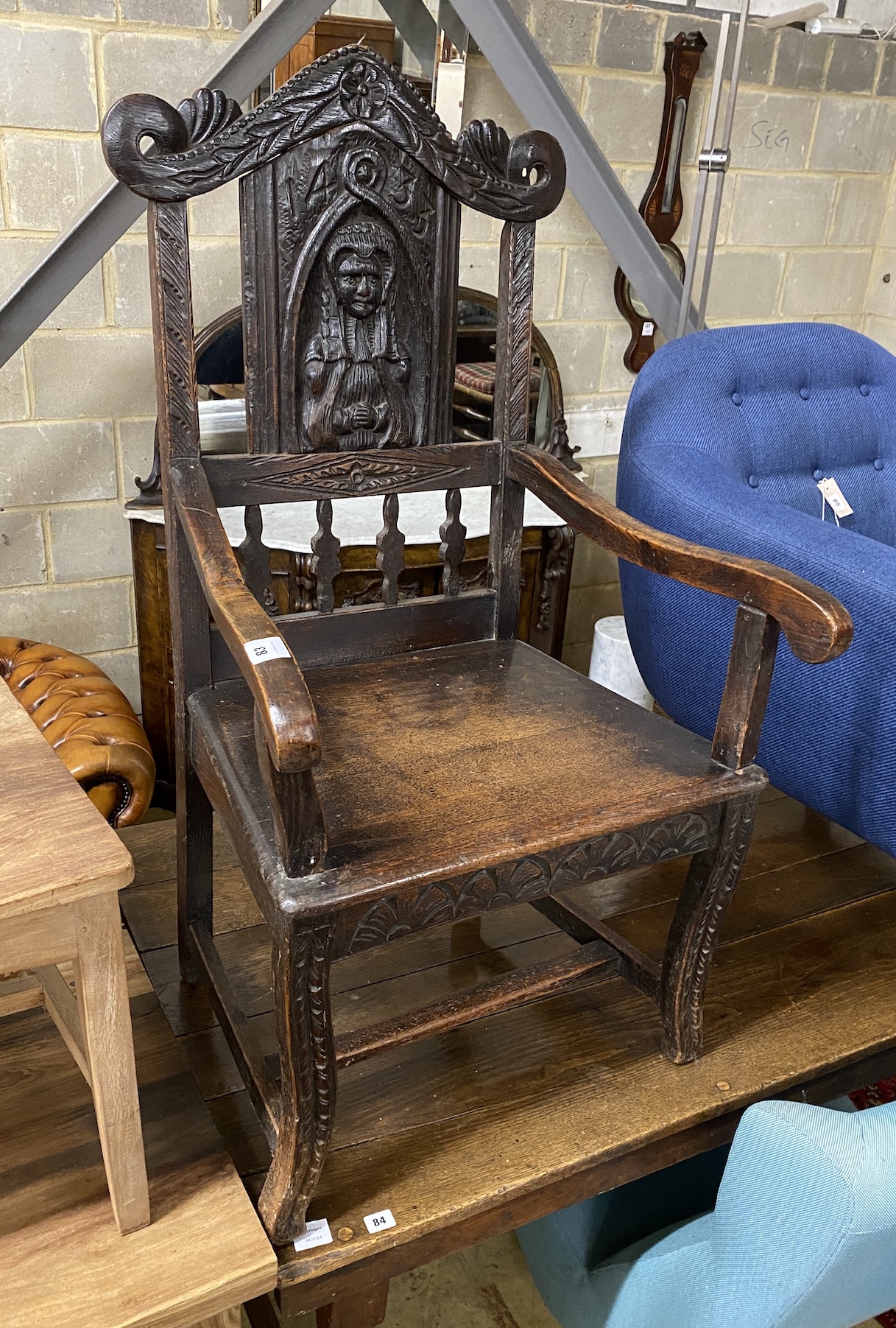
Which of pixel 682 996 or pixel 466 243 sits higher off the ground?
→ pixel 466 243

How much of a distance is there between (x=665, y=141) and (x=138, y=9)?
1260 mm

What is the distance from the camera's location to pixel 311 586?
213cm

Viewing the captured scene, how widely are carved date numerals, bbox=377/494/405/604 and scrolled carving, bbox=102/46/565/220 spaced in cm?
42

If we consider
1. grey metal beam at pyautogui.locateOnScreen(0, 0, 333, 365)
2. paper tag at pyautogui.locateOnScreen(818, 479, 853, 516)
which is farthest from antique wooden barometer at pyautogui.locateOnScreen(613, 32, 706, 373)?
grey metal beam at pyautogui.locateOnScreen(0, 0, 333, 365)

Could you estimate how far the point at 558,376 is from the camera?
8.84 ft

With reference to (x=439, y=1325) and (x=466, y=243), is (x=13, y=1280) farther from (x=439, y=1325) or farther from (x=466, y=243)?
(x=466, y=243)

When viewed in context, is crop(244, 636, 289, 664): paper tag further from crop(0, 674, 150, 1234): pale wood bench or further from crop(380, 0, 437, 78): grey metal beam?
crop(380, 0, 437, 78): grey metal beam

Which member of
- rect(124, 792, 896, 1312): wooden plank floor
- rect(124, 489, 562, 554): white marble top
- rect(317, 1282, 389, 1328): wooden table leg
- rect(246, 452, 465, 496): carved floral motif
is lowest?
rect(317, 1282, 389, 1328): wooden table leg

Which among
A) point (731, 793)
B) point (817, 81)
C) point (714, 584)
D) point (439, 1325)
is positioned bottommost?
point (439, 1325)

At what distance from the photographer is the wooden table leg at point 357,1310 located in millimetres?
1180

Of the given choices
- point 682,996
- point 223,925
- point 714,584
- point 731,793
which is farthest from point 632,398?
point 223,925

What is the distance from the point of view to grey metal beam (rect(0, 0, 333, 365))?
1.88m

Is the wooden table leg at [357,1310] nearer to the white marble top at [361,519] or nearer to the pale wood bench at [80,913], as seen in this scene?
the pale wood bench at [80,913]

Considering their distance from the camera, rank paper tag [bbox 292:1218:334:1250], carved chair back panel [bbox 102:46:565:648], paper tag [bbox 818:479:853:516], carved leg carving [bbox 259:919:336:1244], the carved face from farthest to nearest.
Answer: paper tag [bbox 818:479:853:516] → the carved face → carved chair back panel [bbox 102:46:565:648] → paper tag [bbox 292:1218:334:1250] → carved leg carving [bbox 259:919:336:1244]
